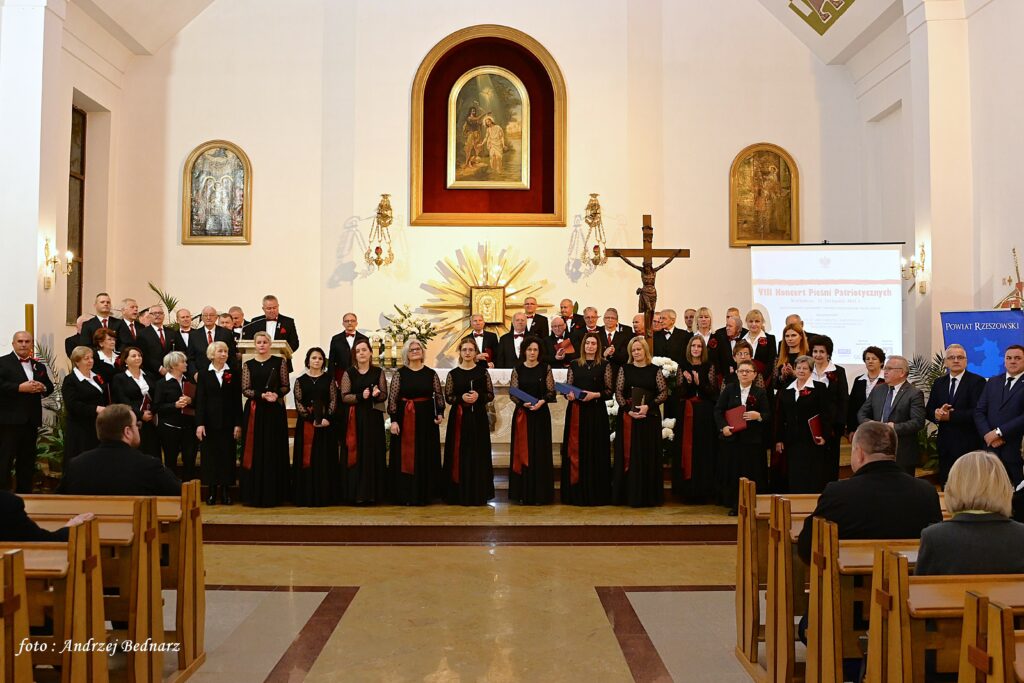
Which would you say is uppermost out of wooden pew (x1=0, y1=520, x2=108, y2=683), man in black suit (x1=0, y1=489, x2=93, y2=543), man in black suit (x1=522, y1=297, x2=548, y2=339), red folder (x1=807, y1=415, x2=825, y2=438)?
man in black suit (x1=522, y1=297, x2=548, y2=339)

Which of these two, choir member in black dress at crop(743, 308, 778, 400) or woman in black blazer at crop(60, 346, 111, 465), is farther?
choir member in black dress at crop(743, 308, 778, 400)

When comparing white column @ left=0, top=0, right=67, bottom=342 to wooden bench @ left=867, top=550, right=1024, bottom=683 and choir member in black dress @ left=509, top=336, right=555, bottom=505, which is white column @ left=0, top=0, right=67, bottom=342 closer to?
choir member in black dress @ left=509, top=336, right=555, bottom=505

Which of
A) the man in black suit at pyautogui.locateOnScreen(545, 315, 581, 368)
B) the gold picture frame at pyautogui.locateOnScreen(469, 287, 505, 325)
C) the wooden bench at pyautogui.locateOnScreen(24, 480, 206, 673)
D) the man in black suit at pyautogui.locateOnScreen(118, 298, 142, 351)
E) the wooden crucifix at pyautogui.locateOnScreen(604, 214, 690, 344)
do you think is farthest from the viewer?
the gold picture frame at pyautogui.locateOnScreen(469, 287, 505, 325)

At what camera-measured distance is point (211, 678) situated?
13.2ft

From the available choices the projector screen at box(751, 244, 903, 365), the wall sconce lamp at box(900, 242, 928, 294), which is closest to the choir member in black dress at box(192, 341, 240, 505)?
the projector screen at box(751, 244, 903, 365)

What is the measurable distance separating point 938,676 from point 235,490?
22.7 feet

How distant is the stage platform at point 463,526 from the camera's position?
6.97 metres

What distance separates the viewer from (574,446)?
824 cm

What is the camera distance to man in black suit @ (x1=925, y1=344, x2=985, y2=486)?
23.1 feet

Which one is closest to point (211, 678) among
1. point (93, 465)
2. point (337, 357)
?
point (93, 465)

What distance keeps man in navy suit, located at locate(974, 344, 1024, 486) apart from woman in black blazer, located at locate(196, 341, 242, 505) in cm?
611

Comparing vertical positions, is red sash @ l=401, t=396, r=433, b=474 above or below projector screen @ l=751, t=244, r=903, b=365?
below

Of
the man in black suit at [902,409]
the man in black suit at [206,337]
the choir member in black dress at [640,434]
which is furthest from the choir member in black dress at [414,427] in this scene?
the man in black suit at [902,409]

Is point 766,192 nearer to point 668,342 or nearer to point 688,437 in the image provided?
point 668,342
